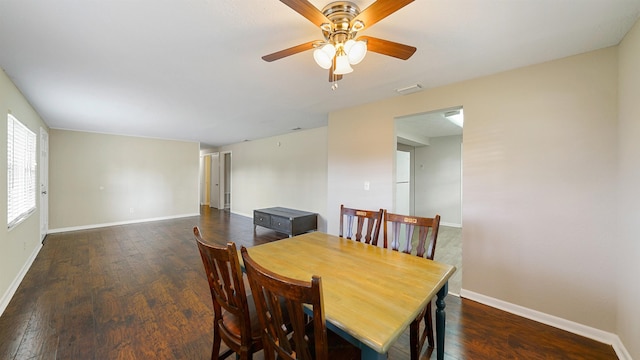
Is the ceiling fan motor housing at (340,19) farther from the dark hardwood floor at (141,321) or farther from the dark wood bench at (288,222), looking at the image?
the dark wood bench at (288,222)

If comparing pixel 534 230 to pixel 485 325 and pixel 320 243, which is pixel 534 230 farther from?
pixel 320 243

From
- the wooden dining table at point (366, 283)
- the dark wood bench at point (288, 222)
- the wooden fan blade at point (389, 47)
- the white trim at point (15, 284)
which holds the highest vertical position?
the wooden fan blade at point (389, 47)

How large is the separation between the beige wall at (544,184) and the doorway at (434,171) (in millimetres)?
2164

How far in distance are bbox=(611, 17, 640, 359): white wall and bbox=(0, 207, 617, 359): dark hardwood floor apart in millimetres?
318

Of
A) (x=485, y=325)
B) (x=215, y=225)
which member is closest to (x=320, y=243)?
(x=485, y=325)

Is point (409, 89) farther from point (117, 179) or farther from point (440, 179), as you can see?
point (117, 179)

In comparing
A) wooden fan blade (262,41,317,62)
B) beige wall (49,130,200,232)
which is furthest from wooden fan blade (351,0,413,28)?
beige wall (49,130,200,232)

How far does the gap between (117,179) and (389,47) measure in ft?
23.0

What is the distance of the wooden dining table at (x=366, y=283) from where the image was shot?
0.90m

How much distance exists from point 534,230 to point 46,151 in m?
7.95

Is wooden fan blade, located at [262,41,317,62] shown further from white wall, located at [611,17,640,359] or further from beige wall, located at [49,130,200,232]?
beige wall, located at [49,130,200,232]

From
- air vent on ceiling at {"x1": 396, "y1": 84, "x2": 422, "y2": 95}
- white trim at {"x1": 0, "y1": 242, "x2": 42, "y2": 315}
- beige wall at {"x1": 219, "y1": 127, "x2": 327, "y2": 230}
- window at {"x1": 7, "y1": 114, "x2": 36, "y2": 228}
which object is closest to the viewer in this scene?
white trim at {"x1": 0, "y1": 242, "x2": 42, "y2": 315}

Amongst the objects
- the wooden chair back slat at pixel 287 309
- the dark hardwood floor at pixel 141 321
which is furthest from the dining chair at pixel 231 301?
the dark hardwood floor at pixel 141 321

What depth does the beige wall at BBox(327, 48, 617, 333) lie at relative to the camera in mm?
1884
